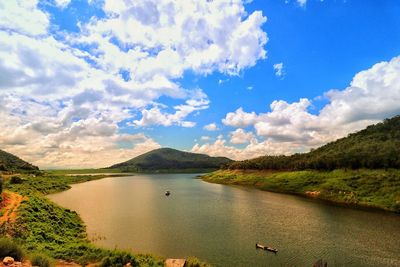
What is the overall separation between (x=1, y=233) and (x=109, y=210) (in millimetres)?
40996

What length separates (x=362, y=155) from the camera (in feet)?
357

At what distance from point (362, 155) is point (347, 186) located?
23017 millimetres

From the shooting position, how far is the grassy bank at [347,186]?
78312 millimetres

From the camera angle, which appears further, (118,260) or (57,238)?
(57,238)

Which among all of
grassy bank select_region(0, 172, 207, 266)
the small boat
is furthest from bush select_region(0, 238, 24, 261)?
the small boat

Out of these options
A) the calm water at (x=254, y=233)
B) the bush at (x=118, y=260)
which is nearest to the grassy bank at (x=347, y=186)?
the calm water at (x=254, y=233)

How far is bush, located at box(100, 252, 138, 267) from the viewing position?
26.4 metres

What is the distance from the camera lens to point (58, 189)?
122m

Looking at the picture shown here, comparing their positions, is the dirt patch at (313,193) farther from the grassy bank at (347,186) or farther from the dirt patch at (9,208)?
the dirt patch at (9,208)

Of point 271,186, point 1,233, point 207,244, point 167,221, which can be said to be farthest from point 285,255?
point 271,186

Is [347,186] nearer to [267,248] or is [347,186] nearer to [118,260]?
[267,248]

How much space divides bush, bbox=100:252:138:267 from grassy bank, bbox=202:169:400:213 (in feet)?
230

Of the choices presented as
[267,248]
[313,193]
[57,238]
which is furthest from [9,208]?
[313,193]

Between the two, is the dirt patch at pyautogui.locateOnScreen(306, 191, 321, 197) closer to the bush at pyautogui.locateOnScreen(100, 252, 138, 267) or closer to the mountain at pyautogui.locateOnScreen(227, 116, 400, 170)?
the mountain at pyautogui.locateOnScreen(227, 116, 400, 170)
